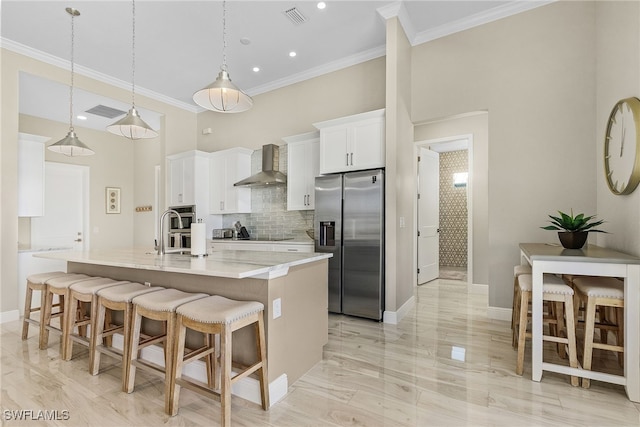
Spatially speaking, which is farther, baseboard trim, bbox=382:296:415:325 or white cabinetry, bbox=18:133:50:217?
white cabinetry, bbox=18:133:50:217

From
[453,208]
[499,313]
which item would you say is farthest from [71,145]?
[453,208]

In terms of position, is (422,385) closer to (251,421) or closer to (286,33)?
(251,421)

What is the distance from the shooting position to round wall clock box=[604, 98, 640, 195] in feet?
7.13

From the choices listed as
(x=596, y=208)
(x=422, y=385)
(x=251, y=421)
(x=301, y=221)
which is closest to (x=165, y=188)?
(x=301, y=221)

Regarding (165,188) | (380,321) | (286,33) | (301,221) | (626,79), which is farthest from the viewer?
(165,188)

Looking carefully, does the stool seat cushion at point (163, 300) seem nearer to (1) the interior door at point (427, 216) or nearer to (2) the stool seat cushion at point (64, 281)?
(2) the stool seat cushion at point (64, 281)

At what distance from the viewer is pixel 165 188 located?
5.61m

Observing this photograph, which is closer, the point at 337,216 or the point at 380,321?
the point at 380,321

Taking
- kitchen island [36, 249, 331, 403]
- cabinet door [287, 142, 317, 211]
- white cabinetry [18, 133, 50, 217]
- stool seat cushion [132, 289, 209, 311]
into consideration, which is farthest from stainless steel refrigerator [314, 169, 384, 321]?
white cabinetry [18, 133, 50, 217]

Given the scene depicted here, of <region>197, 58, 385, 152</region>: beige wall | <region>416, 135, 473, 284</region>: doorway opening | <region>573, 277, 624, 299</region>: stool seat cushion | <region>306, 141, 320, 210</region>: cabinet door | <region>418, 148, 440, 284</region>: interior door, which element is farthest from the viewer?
<region>416, 135, 473, 284</region>: doorway opening

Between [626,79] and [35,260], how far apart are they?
6637mm

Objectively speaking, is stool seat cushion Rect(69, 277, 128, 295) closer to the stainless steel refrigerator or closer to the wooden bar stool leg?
the stainless steel refrigerator

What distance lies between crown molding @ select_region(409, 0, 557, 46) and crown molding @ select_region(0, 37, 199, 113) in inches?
167

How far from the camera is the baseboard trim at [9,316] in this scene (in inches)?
141
